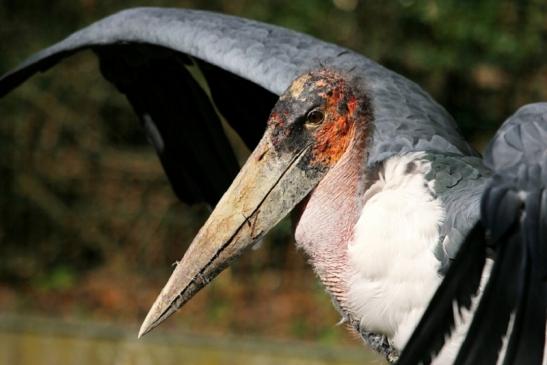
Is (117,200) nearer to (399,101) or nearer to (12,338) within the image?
(12,338)

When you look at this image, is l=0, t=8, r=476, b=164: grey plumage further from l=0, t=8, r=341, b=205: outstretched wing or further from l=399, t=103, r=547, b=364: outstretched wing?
l=399, t=103, r=547, b=364: outstretched wing

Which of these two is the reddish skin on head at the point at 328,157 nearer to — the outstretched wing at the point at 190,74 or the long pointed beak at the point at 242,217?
the long pointed beak at the point at 242,217

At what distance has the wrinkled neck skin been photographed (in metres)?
4.23

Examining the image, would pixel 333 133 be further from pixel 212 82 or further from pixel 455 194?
pixel 212 82

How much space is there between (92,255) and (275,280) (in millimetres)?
1593

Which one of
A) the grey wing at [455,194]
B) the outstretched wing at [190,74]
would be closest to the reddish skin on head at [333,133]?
the grey wing at [455,194]

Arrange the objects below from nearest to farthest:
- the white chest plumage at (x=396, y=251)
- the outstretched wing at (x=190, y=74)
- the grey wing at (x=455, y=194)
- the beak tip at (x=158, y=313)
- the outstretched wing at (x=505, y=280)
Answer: the outstretched wing at (x=505, y=280) < the grey wing at (x=455, y=194) < the white chest plumage at (x=396, y=251) < the beak tip at (x=158, y=313) < the outstretched wing at (x=190, y=74)

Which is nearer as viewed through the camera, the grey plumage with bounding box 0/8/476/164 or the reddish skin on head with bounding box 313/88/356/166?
the reddish skin on head with bounding box 313/88/356/166

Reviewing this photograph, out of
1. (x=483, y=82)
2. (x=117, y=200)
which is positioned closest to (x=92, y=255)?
(x=117, y=200)

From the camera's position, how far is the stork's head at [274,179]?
13.8 ft

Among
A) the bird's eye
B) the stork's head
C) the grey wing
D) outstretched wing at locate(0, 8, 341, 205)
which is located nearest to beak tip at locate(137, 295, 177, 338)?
the stork's head

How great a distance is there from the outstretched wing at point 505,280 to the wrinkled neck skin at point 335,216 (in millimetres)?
832

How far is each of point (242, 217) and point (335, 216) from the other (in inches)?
12.5

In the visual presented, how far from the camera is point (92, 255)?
10094mm
